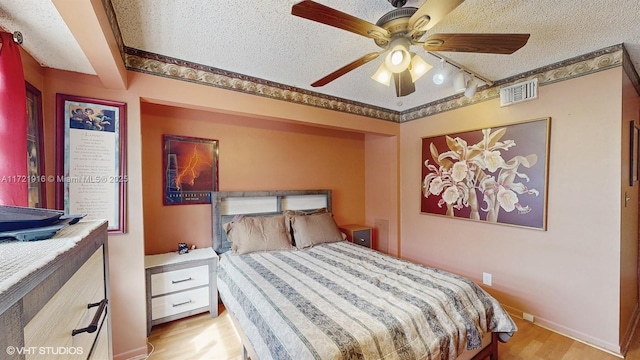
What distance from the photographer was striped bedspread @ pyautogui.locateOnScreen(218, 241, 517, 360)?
1.26 meters

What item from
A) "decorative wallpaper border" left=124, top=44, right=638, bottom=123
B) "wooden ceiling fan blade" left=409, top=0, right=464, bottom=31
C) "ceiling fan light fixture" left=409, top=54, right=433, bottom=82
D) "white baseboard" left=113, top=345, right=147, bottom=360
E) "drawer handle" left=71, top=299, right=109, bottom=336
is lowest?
"white baseboard" left=113, top=345, right=147, bottom=360

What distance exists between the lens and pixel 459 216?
2.95 metres

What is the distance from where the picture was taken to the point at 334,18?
1.17m

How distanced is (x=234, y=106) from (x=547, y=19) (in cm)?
246

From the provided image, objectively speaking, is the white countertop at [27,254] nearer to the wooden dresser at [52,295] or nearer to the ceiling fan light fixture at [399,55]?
the wooden dresser at [52,295]

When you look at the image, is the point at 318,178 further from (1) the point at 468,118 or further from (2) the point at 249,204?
(1) the point at 468,118

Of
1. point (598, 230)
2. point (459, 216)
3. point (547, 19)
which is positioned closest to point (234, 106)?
point (547, 19)

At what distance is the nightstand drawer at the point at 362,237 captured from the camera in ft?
11.6

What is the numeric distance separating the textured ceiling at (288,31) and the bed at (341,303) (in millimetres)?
1599

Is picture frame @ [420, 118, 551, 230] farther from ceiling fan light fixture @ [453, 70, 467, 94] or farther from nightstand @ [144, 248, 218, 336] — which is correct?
nightstand @ [144, 248, 218, 336]

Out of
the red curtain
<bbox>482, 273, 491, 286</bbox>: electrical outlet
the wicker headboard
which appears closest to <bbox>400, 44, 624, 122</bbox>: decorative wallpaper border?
<bbox>482, 273, 491, 286</bbox>: electrical outlet

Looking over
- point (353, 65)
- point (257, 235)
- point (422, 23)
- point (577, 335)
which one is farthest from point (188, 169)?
point (577, 335)

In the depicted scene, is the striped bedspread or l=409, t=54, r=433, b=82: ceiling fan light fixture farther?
l=409, t=54, r=433, b=82: ceiling fan light fixture

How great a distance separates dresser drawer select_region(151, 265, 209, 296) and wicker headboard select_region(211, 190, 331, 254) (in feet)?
1.18
